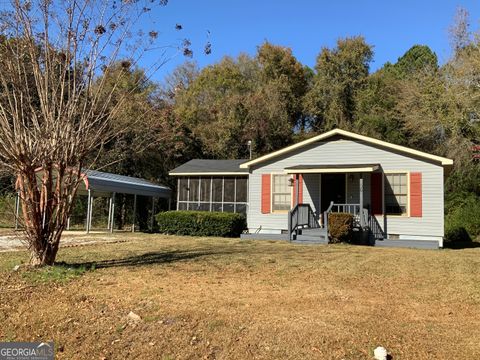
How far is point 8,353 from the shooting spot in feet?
14.6

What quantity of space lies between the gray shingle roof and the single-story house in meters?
1.23

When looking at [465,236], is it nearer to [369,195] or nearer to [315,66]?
[369,195]

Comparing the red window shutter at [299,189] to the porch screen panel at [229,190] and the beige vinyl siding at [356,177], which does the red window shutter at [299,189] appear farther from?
the porch screen panel at [229,190]

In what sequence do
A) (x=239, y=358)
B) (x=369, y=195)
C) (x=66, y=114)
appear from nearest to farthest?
1. (x=239, y=358)
2. (x=66, y=114)
3. (x=369, y=195)

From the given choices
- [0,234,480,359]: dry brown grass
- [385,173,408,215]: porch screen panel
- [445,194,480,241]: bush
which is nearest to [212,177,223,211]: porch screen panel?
[385,173,408,215]: porch screen panel

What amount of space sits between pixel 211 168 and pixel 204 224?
13.5ft

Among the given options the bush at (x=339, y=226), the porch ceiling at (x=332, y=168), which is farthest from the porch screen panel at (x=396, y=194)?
the bush at (x=339, y=226)

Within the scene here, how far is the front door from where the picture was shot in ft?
54.3

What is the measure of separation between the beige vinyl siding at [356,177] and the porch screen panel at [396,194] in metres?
0.24

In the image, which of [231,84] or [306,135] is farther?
[231,84]

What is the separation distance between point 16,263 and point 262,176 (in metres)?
10.5

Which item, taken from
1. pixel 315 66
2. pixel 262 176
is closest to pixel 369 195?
pixel 262 176

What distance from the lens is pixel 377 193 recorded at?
1538 cm

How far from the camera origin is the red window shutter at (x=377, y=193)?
15.3 m
